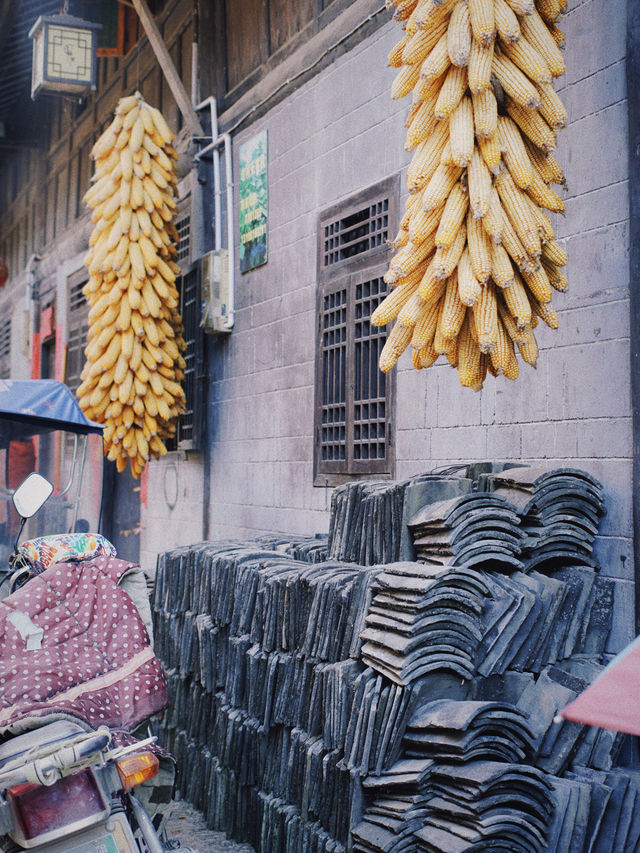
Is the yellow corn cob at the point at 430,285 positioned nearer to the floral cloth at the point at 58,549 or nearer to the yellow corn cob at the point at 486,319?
the yellow corn cob at the point at 486,319

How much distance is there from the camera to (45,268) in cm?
1831

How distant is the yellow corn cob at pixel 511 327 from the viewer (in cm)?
461

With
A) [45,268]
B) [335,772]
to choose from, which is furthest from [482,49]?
[45,268]

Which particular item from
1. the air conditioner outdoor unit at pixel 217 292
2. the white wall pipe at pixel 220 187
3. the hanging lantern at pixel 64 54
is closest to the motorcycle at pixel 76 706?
the air conditioner outdoor unit at pixel 217 292

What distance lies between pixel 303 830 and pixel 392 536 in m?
1.55

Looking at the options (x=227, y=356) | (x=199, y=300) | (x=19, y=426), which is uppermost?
(x=199, y=300)

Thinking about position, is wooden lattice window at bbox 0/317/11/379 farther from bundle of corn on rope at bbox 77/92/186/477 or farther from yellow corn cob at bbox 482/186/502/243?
yellow corn cob at bbox 482/186/502/243

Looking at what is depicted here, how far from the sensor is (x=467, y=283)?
14.9 ft

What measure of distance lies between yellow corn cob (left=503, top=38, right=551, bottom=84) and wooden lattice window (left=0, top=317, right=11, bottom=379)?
1807cm

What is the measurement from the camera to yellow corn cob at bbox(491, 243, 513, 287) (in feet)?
14.8

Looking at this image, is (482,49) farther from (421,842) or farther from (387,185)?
(421,842)

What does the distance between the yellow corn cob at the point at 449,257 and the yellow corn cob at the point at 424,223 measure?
0.35 ft

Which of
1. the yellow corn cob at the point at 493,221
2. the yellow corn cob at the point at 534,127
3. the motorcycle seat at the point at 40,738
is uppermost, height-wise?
the yellow corn cob at the point at 534,127

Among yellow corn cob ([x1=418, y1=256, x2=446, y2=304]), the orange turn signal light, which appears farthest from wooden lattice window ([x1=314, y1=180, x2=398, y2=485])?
the orange turn signal light
